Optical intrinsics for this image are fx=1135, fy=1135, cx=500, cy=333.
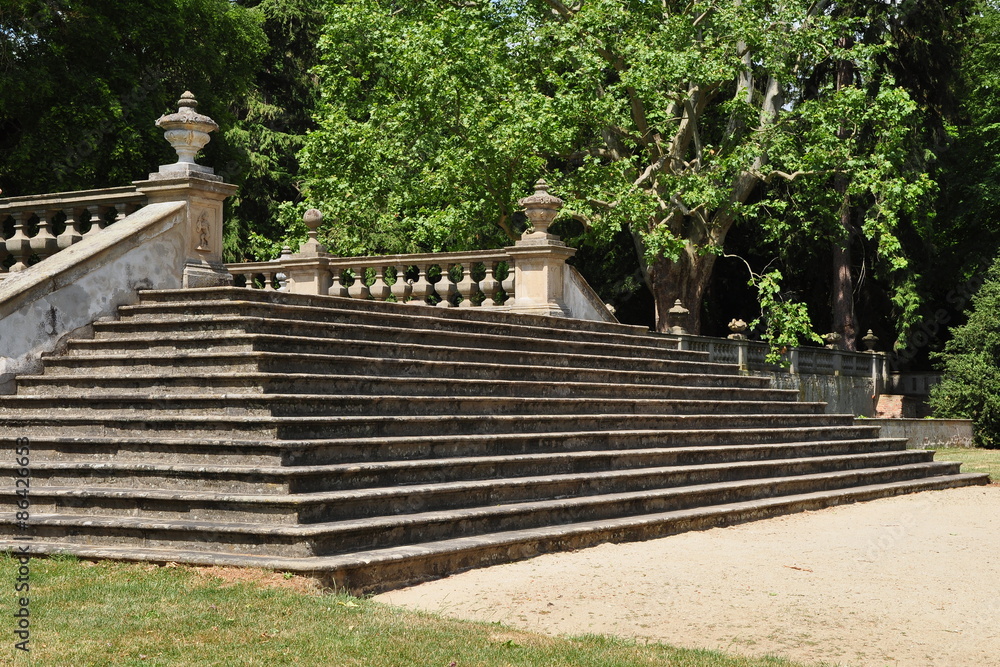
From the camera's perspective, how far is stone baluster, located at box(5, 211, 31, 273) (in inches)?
470

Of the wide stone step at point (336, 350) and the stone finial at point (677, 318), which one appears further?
the stone finial at point (677, 318)

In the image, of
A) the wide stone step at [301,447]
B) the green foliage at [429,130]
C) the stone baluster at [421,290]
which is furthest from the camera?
the green foliage at [429,130]

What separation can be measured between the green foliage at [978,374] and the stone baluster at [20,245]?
877 inches

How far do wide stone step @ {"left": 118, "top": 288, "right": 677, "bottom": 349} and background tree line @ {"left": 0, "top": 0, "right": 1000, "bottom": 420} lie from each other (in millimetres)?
9076

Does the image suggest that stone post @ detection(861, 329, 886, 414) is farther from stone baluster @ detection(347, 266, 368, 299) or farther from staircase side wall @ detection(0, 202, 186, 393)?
staircase side wall @ detection(0, 202, 186, 393)

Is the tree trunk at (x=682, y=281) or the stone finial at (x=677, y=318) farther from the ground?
the tree trunk at (x=682, y=281)

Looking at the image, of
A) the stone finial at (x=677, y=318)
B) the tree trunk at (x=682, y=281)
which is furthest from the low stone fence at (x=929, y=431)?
the tree trunk at (x=682, y=281)

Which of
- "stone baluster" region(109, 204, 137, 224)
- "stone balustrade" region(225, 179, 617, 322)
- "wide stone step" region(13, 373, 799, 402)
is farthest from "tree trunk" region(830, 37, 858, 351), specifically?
"stone baluster" region(109, 204, 137, 224)

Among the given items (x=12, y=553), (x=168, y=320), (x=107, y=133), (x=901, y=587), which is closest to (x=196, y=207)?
(x=168, y=320)

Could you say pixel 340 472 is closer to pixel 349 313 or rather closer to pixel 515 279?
pixel 349 313

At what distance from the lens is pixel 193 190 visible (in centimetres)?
1150

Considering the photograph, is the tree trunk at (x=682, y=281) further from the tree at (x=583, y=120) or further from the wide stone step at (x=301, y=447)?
the wide stone step at (x=301, y=447)

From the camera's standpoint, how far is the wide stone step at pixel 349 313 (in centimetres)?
1029

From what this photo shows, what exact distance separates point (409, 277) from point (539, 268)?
1.89m
